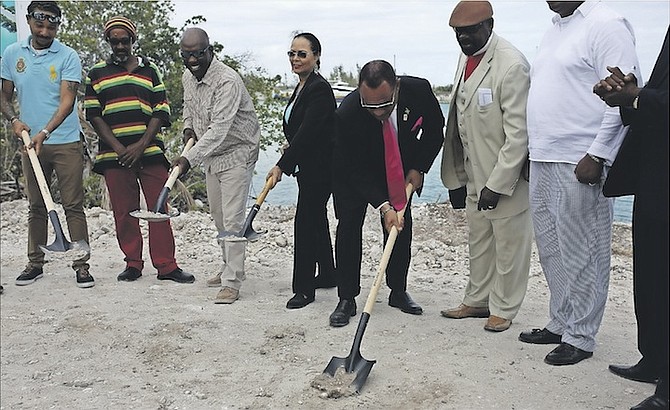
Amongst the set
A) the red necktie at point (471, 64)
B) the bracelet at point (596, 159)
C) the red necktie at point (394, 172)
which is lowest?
the red necktie at point (394, 172)

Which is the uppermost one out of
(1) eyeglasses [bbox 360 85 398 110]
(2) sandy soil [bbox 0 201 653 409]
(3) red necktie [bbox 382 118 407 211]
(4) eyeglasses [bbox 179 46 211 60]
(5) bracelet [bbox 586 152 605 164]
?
(4) eyeglasses [bbox 179 46 211 60]

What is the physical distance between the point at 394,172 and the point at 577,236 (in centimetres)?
114

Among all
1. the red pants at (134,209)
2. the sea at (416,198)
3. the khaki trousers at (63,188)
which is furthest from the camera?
the sea at (416,198)

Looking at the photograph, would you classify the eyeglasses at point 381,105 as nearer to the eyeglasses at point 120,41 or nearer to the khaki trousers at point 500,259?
the khaki trousers at point 500,259

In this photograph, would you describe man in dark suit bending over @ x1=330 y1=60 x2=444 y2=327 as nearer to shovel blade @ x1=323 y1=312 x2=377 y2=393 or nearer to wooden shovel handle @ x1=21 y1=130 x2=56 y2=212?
shovel blade @ x1=323 y1=312 x2=377 y2=393

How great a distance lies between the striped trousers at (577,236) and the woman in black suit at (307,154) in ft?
4.93

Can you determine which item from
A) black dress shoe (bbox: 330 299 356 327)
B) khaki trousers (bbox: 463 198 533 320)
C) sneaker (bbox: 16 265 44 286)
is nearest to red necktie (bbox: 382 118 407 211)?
khaki trousers (bbox: 463 198 533 320)

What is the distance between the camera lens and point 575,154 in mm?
3836

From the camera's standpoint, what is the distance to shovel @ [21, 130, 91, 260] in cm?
494

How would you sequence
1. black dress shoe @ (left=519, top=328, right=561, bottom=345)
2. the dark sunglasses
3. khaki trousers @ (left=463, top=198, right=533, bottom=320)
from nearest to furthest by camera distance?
black dress shoe @ (left=519, top=328, right=561, bottom=345) → khaki trousers @ (left=463, top=198, right=533, bottom=320) → the dark sunglasses

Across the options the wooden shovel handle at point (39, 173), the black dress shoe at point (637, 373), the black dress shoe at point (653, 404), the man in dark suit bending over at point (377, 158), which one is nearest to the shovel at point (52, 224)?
the wooden shovel handle at point (39, 173)

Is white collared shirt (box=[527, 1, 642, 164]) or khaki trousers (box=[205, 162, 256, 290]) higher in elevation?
white collared shirt (box=[527, 1, 642, 164])

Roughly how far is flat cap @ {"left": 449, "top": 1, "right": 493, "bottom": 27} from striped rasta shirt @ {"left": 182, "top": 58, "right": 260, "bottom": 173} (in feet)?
5.82

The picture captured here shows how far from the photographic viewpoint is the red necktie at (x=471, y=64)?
14.4 ft
